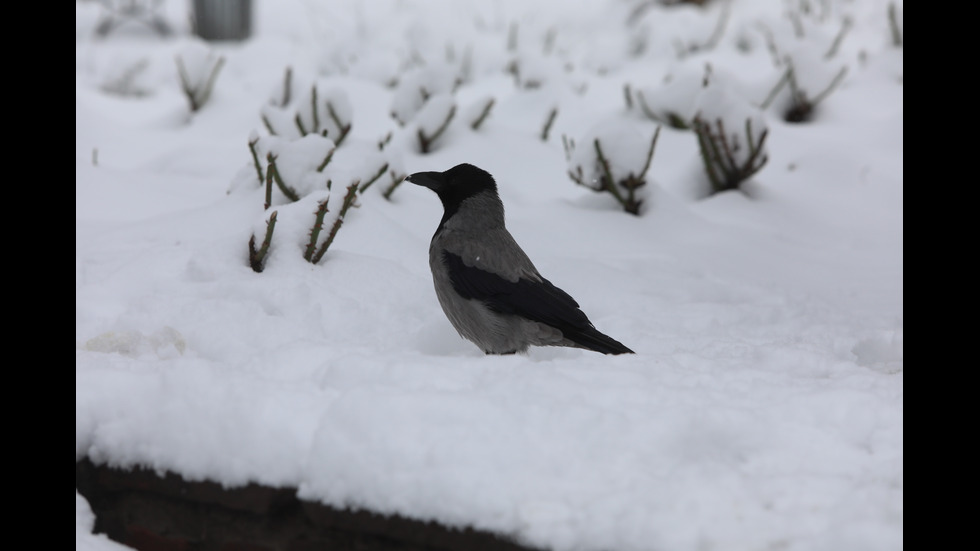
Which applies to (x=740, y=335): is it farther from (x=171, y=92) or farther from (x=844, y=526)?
(x=171, y=92)

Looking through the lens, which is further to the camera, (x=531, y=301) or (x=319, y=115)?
(x=319, y=115)

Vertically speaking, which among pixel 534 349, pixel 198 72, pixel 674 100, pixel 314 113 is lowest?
pixel 198 72

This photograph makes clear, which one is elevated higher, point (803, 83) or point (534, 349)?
point (803, 83)

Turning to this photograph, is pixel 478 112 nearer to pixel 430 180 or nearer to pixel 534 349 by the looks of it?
pixel 430 180

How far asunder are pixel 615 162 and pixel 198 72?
10.8 ft

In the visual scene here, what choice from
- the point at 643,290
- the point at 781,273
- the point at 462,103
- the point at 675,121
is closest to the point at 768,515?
the point at 643,290

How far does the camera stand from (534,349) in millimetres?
2682

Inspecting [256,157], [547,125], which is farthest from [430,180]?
[547,125]

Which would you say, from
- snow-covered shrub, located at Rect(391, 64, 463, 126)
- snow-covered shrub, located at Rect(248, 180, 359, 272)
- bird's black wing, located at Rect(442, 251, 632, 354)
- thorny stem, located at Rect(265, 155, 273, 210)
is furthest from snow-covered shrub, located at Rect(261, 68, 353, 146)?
bird's black wing, located at Rect(442, 251, 632, 354)

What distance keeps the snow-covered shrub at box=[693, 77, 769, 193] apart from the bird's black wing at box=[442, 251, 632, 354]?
6.66 feet

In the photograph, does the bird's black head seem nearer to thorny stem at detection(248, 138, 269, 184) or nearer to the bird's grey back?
the bird's grey back

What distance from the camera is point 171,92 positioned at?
7016 millimetres

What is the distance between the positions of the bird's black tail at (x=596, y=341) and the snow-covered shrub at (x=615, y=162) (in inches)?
61.6

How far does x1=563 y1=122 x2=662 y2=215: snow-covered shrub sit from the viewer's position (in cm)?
375
